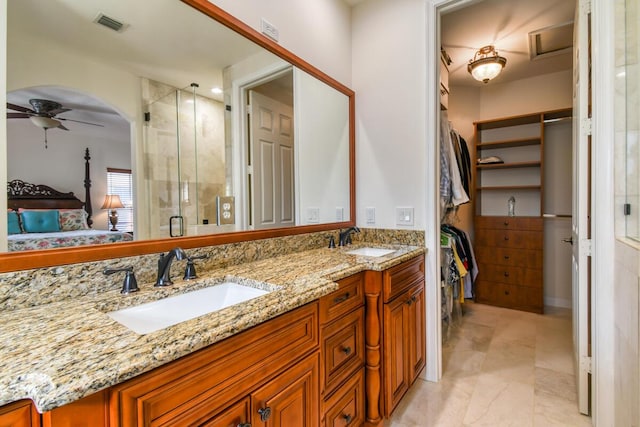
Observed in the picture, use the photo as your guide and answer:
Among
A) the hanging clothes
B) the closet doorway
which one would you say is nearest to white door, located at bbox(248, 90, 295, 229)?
the hanging clothes

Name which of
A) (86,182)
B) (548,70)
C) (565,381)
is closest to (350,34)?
(86,182)

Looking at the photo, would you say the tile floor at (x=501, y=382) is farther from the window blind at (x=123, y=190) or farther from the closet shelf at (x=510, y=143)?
the closet shelf at (x=510, y=143)

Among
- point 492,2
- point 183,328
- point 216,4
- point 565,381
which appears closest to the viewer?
point 183,328

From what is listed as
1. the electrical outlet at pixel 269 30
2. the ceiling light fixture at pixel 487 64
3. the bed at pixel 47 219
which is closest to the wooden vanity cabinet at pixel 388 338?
the bed at pixel 47 219

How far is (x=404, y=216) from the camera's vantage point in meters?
2.11

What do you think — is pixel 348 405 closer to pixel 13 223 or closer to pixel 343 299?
pixel 343 299

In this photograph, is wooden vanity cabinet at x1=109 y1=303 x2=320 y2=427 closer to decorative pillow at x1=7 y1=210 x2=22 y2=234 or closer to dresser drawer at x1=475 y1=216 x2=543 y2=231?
decorative pillow at x1=7 y1=210 x2=22 y2=234

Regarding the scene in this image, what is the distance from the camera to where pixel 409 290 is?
1766 mm

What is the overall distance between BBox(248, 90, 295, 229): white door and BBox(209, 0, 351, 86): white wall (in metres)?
0.37

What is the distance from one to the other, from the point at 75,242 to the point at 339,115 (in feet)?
5.85

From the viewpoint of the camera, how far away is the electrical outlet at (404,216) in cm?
209

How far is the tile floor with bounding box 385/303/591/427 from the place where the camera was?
5.50 feet

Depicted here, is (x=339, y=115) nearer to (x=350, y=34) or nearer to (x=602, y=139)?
(x=350, y=34)

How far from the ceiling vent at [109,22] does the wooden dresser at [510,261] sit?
3552mm
